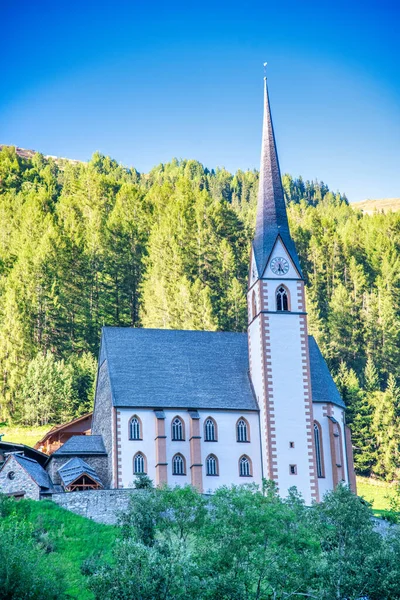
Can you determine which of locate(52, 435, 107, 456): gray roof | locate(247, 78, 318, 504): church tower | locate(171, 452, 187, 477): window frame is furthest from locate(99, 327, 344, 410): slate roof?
locate(171, 452, 187, 477): window frame

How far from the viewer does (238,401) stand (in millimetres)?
61094

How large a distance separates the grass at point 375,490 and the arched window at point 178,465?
19.2m

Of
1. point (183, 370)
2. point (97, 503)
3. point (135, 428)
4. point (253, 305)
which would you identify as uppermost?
point (253, 305)

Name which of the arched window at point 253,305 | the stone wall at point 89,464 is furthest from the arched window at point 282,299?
the stone wall at point 89,464

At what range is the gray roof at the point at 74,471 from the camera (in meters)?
55.3

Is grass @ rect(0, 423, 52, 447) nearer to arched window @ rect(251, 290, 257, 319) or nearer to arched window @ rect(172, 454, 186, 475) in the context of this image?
arched window @ rect(172, 454, 186, 475)

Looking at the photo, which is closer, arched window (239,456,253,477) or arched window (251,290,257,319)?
arched window (239,456,253,477)

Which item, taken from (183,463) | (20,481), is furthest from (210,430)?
(20,481)

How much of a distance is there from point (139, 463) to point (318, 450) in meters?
11.5

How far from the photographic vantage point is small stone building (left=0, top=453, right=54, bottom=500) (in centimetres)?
5156

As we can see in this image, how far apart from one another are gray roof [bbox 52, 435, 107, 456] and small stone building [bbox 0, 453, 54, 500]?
4687 mm

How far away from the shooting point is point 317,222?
123 m

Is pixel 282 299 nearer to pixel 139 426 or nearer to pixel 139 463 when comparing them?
pixel 139 426

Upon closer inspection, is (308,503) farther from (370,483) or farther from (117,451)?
(370,483)
